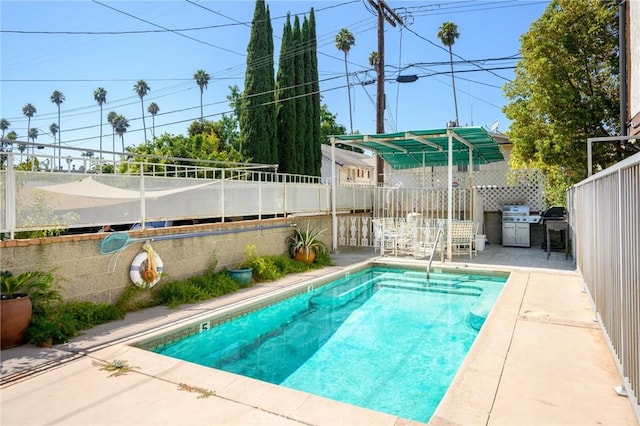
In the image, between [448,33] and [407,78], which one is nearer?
[407,78]

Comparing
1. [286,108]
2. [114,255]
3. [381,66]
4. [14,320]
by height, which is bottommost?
[14,320]

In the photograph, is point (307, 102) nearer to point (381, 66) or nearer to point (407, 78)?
point (407, 78)

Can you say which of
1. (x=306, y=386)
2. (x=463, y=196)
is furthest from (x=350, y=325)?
(x=463, y=196)

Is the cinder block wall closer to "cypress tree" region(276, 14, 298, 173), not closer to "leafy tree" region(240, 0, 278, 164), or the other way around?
"leafy tree" region(240, 0, 278, 164)

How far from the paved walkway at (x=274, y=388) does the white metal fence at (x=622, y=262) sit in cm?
35

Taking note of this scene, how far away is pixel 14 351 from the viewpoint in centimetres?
390

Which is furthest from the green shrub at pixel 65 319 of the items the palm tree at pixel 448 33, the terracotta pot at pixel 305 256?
the palm tree at pixel 448 33

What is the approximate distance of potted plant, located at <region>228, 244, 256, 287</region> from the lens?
23.4 feet

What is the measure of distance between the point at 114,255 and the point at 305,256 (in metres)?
4.48

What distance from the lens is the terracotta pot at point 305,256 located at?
9.13 metres

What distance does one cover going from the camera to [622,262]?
2.66 meters

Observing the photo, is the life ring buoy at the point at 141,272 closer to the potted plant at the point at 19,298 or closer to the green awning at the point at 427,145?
the potted plant at the point at 19,298

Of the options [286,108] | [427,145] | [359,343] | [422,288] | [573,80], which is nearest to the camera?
[359,343]

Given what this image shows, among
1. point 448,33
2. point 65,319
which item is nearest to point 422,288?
point 65,319
